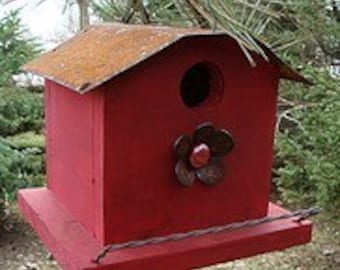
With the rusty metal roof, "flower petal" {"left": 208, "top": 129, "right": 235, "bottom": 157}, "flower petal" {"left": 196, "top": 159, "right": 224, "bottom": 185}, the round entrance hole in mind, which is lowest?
"flower petal" {"left": 196, "top": 159, "right": 224, "bottom": 185}

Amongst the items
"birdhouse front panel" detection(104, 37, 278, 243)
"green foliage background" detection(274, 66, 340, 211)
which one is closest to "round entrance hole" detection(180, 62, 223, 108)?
"birdhouse front panel" detection(104, 37, 278, 243)

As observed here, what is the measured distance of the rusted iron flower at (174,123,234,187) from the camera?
4.46ft

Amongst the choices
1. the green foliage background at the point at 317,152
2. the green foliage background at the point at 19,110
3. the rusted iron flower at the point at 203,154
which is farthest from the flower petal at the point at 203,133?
the green foliage background at the point at 19,110

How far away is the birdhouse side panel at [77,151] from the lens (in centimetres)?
134

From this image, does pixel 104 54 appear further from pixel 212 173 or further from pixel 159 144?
pixel 212 173

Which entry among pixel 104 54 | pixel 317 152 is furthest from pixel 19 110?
pixel 104 54

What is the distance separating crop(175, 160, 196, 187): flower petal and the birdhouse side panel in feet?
0.56

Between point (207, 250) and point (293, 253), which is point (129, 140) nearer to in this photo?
point (207, 250)

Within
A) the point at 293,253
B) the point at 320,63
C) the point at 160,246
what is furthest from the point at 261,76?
the point at 320,63

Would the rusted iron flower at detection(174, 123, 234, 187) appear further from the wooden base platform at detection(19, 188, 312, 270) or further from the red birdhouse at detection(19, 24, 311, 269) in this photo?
the wooden base platform at detection(19, 188, 312, 270)

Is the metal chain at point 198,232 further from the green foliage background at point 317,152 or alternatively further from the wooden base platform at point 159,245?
the green foliage background at point 317,152

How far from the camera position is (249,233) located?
145 cm

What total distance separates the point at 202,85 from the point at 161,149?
28 cm

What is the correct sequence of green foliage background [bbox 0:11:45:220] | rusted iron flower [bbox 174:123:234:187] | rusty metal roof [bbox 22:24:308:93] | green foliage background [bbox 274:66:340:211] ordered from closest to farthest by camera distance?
rusty metal roof [bbox 22:24:308:93]
rusted iron flower [bbox 174:123:234:187]
green foliage background [bbox 274:66:340:211]
green foliage background [bbox 0:11:45:220]
